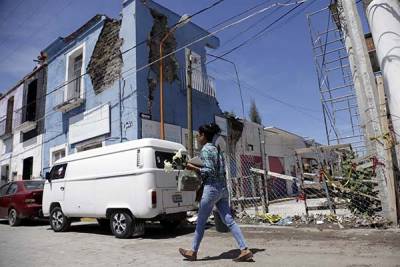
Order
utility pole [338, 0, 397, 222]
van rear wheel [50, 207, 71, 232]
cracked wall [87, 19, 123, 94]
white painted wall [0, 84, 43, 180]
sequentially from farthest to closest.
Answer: white painted wall [0, 84, 43, 180]
cracked wall [87, 19, 123, 94]
van rear wheel [50, 207, 71, 232]
utility pole [338, 0, 397, 222]

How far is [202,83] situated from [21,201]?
9.05m

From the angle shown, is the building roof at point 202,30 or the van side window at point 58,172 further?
the building roof at point 202,30

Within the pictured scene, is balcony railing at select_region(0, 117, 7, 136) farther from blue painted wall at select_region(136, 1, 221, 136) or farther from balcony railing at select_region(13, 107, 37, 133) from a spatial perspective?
blue painted wall at select_region(136, 1, 221, 136)

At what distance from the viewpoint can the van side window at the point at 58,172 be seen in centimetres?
950

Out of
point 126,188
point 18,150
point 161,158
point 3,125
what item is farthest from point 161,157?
point 3,125

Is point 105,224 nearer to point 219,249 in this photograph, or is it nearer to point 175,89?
point 219,249

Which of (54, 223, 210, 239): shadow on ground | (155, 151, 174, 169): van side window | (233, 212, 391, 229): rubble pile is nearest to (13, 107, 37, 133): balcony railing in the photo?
(54, 223, 210, 239): shadow on ground

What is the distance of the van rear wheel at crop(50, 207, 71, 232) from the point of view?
9321 mm

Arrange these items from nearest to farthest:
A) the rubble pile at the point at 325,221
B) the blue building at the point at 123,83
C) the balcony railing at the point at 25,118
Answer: the rubble pile at the point at 325,221
the blue building at the point at 123,83
the balcony railing at the point at 25,118

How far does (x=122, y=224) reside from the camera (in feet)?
25.4

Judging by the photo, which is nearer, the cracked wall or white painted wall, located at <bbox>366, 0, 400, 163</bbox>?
white painted wall, located at <bbox>366, 0, 400, 163</bbox>

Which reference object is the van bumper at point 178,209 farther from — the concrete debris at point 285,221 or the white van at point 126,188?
the concrete debris at point 285,221

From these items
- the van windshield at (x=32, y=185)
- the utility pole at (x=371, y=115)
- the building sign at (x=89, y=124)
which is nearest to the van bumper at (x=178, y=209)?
the utility pole at (x=371, y=115)

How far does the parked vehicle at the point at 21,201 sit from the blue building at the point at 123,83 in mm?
3553
